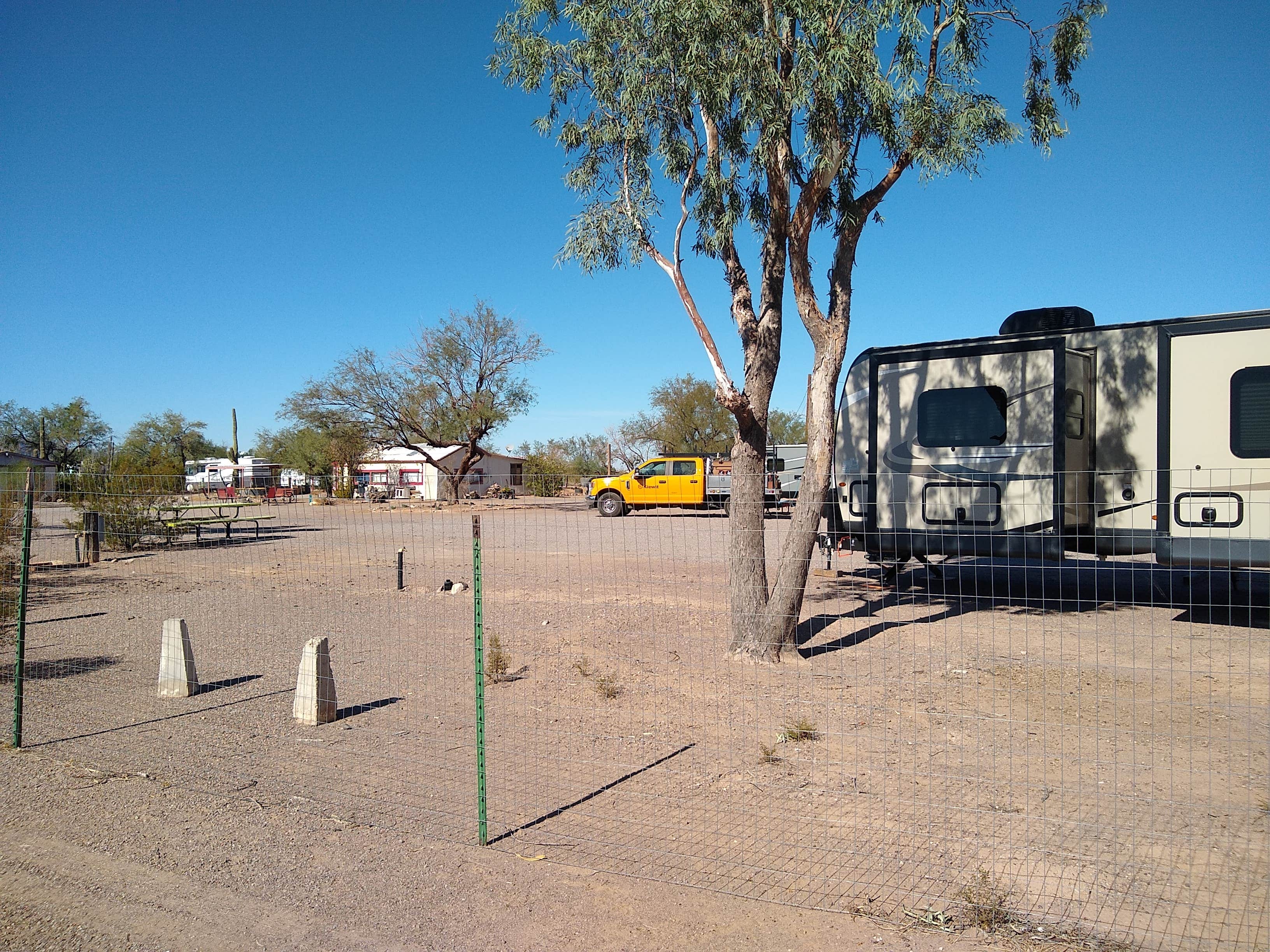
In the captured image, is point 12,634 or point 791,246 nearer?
point 791,246

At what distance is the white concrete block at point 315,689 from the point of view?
20.0ft

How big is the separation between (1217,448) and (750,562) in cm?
497

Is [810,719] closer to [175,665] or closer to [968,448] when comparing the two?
[175,665]

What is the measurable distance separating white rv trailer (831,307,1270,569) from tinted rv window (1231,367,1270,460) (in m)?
0.01

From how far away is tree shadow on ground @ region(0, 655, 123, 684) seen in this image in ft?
24.3

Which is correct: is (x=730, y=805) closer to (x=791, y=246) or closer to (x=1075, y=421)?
(x=791, y=246)

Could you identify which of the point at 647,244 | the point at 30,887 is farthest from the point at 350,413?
the point at 30,887

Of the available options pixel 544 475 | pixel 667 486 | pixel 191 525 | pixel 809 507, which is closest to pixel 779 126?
pixel 809 507

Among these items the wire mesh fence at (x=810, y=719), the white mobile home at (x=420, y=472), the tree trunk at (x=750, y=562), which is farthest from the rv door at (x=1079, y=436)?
the white mobile home at (x=420, y=472)

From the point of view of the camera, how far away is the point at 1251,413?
838 centimetres

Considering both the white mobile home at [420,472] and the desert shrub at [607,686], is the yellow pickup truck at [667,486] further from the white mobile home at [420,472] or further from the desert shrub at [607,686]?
the white mobile home at [420,472]

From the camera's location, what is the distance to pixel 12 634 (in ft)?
29.6

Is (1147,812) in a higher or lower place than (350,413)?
lower

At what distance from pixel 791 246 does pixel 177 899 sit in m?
7.02
